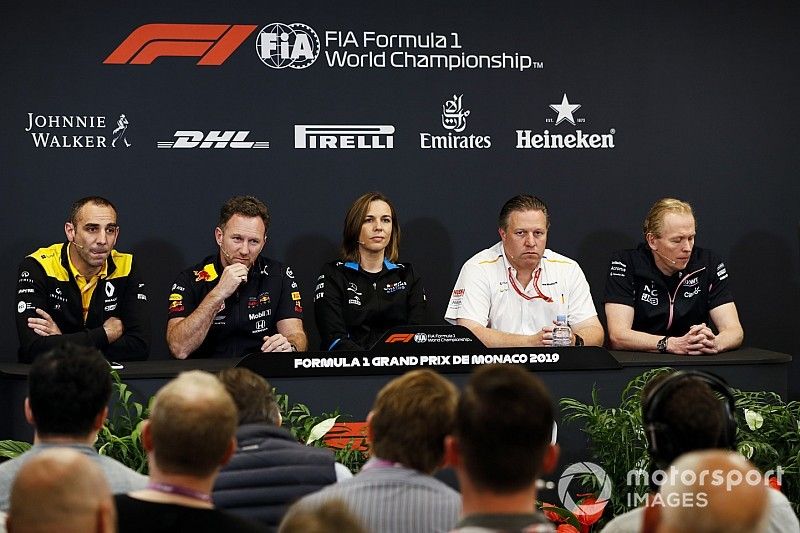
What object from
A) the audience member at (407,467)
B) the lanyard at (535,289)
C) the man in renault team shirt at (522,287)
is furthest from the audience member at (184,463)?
the lanyard at (535,289)

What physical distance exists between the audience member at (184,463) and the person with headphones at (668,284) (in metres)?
3.36

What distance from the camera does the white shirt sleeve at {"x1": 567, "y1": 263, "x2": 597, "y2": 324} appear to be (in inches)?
208

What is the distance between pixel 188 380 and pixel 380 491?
45cm

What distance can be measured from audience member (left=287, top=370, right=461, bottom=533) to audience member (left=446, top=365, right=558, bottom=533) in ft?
1.00

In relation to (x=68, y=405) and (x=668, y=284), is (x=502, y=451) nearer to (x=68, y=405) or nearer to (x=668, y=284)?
(x=68, y=405)

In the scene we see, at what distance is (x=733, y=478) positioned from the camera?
59.7 inches

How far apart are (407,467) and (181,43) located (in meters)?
4.10

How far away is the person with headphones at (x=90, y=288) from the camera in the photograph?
4855mm

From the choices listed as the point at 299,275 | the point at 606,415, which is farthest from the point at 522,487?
the point at 299,275

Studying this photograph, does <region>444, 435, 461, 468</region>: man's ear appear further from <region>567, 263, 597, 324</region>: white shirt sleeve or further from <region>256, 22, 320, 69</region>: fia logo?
<region>256, 22, 320, 69</region>: fia logo

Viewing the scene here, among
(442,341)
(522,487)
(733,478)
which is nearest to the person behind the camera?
(733,478)

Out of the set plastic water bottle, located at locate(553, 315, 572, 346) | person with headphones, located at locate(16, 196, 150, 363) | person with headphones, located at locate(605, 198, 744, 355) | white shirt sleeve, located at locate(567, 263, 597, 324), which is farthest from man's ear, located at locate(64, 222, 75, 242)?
person with headphones, located at locate(605, 198, 744, 355)

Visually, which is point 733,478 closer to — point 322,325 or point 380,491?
point 380,491

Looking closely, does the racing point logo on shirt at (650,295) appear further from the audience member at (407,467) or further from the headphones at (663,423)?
the audience member at (407,467)
